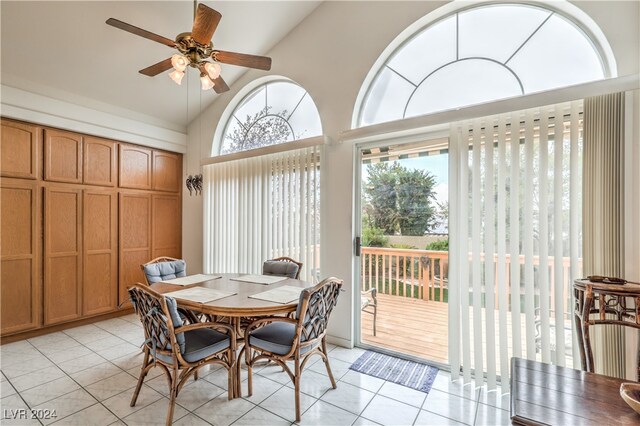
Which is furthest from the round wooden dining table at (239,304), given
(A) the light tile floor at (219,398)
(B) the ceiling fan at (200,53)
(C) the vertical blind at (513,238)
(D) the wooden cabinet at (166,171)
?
(D) the wooden cabinet at (166,171)

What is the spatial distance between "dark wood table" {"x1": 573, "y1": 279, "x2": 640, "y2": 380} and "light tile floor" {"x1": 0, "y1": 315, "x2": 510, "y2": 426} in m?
0.78

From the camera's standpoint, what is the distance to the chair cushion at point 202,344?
1906 mm

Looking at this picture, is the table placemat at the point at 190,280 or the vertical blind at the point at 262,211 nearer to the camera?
the table placemat at the point at 190,280

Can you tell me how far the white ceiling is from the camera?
271 cm

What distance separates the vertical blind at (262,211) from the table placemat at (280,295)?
95 centimetres

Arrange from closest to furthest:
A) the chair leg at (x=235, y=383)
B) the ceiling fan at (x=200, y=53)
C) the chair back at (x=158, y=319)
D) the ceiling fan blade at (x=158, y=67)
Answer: the chair back at (x=158, y=319) < the ceiling fan at (x=200, y=53) < the chair leg at (x=235, y=383) < the ceiling fan blade at (x=158, y=67)

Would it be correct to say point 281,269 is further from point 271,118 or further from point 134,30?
point 134,30

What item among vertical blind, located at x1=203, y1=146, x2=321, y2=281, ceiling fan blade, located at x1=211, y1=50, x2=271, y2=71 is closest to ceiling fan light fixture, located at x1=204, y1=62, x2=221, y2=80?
ceiling fan blade, located at x1=211, y1=50, x2=271, y2=71

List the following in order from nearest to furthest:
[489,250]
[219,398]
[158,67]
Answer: [219,398] < [489,250] < [158,67]

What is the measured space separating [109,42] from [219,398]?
3.56 meters

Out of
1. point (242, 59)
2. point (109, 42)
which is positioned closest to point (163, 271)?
point (242, 59)

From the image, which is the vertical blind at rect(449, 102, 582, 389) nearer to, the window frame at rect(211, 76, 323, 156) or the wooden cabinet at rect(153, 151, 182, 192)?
the window frame at rect(211, 76, 323, 156)

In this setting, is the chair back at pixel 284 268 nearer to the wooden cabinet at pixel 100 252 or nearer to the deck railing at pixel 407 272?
the deck railing at pixel 407 272

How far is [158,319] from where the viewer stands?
1818mm
